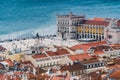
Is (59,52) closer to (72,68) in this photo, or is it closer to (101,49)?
(101,49)

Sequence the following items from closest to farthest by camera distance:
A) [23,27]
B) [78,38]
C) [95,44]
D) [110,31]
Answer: [95,44] < [110,31] < [78,38] < [23,27]

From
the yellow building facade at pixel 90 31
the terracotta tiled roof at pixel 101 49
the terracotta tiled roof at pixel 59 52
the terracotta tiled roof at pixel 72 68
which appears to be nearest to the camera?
the terracotta tiled roof at pixel 72 68

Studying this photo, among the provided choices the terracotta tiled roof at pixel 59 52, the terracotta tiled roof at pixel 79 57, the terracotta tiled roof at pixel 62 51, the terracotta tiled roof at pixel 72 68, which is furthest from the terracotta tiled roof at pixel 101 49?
the terracotta tiled roof at pixel 72 68

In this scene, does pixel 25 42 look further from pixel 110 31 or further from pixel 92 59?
pixel 92 59

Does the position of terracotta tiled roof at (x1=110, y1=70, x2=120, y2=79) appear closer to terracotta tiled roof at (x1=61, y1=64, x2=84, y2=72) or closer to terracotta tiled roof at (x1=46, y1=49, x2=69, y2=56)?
terracotta tiled roof at (x1=61, y1=64, x2=84, y2=72)

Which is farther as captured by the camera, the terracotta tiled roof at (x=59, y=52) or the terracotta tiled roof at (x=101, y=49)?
the terracotta tiled roof at (x=101, y=49)

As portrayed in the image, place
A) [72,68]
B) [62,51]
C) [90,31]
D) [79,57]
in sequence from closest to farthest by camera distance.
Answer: [72,68] < [79,57] < [62,51] < [90,31]

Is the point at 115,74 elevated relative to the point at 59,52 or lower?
elevated

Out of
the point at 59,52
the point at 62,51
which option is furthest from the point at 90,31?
the point at 59,52

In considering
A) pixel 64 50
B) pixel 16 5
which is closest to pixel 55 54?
pixel 64 50

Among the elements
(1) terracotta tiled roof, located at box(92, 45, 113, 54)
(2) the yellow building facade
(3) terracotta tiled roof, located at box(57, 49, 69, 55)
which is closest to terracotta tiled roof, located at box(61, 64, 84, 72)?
(3) terracotta tiled roof, located at box(57, 49, 69, 55)

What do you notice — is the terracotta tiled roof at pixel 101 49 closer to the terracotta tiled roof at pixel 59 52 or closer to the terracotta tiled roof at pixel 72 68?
the terracotta tiled roof at pixel 59 52
